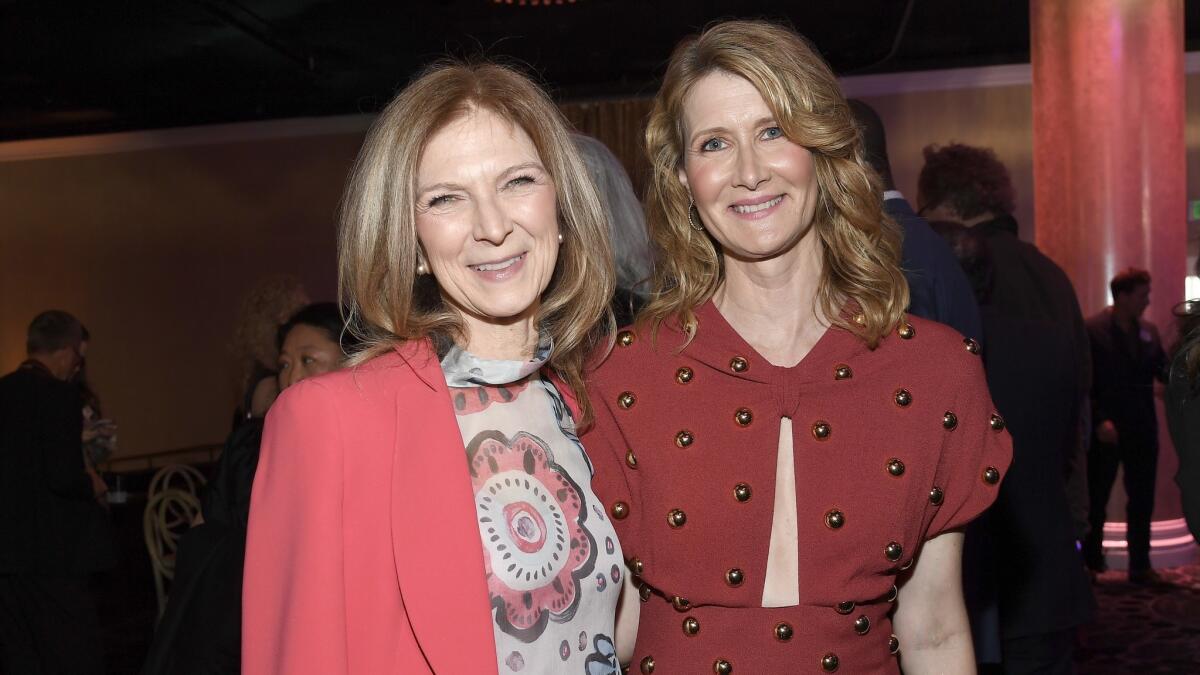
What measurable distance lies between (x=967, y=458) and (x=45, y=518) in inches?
153

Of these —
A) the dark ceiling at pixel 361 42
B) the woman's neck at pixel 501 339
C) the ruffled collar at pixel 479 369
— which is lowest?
the ruffled collar at pixel 479 369

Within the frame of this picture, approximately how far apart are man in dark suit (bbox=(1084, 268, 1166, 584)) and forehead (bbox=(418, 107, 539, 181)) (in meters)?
5.11

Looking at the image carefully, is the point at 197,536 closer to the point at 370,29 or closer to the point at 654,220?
the point at 654,220

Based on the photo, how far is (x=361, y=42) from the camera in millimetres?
8828

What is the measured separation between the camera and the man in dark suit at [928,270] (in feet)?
8.55

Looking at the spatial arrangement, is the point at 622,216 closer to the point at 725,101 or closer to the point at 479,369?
the point at 725,101

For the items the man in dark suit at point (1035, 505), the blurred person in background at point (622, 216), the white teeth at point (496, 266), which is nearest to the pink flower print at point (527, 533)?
the white teeth at point (496, 266)

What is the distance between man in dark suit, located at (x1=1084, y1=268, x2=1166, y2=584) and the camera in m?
5.88

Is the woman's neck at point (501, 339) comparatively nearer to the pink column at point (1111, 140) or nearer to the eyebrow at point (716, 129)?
the eyebrow at point (716, 129)

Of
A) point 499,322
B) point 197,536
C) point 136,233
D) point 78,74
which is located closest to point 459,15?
point 78,74

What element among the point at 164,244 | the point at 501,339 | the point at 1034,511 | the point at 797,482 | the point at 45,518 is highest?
the point at 164,244

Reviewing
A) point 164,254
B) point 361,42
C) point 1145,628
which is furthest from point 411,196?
point 164,254

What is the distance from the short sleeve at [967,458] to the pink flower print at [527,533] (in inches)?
21.5

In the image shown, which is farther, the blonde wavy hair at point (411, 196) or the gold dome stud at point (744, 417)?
the gold dome stud at point (744, 417)
